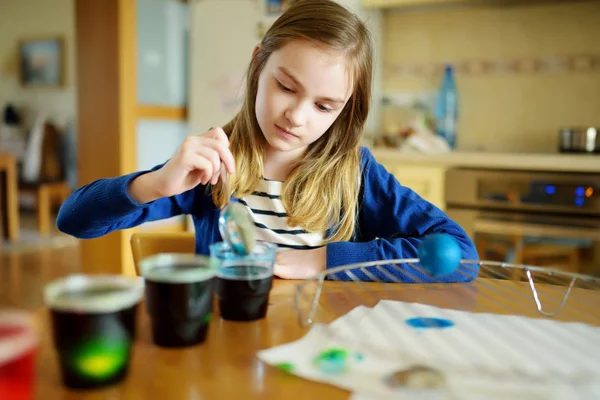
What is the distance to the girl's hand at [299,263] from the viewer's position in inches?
36.1

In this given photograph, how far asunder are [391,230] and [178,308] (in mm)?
693

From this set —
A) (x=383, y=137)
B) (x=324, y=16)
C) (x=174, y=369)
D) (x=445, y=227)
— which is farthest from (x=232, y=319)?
(x=383, y=137)

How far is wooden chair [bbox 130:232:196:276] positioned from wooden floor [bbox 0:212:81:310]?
1623 millimetres

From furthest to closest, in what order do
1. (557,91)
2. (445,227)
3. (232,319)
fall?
(557,91) < (445,227) < (232,319)

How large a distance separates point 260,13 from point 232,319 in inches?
87.2

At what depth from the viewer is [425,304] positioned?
77 centimetres

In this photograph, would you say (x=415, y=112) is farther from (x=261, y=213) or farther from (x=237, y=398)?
(x=237, y=398)

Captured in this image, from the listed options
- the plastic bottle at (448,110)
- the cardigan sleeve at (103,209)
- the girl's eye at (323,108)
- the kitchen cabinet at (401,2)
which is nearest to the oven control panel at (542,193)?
the plastic bottle at (448,110)

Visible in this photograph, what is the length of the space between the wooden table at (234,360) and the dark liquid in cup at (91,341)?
14 millimetres

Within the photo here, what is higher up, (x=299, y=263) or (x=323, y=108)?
(x=323, y=108)

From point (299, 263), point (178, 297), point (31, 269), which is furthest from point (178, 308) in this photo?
point (31, 269)

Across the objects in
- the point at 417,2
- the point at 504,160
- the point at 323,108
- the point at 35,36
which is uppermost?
the point at 35,36

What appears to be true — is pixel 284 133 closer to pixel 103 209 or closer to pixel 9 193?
pixel 103 209

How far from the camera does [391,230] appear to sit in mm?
1178
